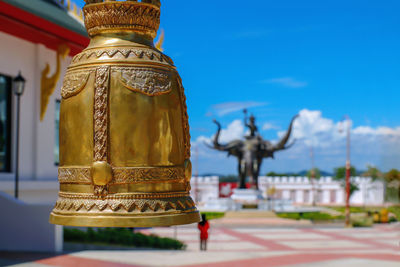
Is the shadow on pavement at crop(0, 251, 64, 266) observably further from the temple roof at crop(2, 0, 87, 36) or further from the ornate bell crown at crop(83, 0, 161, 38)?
the ornate bell crown at crop(83, 0, 161, 38)

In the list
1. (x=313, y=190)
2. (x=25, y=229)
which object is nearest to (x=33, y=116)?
(x=25, y=229)

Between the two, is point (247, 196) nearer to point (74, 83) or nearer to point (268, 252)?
point (268, 252)

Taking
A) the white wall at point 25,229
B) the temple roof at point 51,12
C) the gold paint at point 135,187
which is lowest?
the white wall at point 25,229

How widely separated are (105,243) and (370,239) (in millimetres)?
11173

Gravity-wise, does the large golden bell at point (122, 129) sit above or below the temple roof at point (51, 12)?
below

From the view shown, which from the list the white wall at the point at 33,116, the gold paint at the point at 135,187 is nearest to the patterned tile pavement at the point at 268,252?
the white wall at the point at 33,116

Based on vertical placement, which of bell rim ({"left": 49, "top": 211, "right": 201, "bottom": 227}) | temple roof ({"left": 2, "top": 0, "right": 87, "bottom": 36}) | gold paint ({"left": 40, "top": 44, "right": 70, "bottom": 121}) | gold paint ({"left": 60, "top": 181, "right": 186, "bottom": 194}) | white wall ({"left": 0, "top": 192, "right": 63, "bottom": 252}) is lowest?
white wall ({"left": 0, "top": 192, "right": 63, "bottom": 252})

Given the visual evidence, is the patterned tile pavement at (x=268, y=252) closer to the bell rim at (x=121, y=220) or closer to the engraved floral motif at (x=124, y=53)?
the bell rim at (x=121, y=220)

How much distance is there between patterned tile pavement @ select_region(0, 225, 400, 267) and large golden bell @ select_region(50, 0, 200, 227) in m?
10.5

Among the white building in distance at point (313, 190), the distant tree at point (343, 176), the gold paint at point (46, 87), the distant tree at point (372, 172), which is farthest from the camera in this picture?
the distant tree at point (372, 172)

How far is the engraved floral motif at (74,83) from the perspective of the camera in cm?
221

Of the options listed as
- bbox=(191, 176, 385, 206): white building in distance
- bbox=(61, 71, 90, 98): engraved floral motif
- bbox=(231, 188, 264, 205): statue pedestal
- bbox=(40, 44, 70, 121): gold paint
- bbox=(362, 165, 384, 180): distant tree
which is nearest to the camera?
bbox=(61, 71, 90, 98): engraved floral motif

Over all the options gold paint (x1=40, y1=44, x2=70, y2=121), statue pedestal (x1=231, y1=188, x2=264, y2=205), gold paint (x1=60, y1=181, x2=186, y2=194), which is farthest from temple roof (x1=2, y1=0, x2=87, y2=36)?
statue pedestal (x1=231, y1=188, x2=264, y2=205)

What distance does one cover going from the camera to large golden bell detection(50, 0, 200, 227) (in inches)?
84.4
